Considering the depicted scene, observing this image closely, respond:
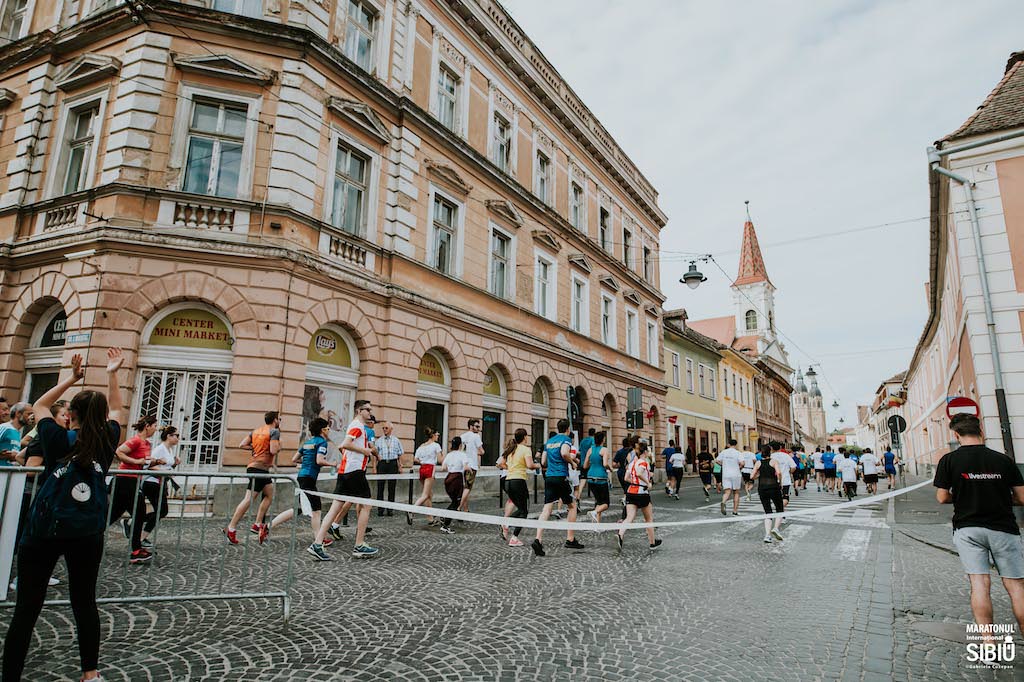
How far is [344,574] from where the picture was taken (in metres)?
6.70

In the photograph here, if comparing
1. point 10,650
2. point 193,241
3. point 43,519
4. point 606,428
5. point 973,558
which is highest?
point 193,241

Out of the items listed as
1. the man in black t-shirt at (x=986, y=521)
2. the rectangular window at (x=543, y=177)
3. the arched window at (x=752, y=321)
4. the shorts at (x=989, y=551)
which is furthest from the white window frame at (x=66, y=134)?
the arched window at (x=752, y=321)

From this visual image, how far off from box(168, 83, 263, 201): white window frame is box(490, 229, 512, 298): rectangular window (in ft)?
26.8

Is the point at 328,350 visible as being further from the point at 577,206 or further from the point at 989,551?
the point at 577,206

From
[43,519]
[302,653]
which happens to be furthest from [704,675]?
[43,519]

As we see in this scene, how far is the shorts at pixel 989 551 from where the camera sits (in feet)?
13.9

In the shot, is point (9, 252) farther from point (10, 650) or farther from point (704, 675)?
point (704, 675)

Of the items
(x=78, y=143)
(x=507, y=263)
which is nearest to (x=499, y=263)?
(x=507, y=263)

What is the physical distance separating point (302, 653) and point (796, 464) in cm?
2176

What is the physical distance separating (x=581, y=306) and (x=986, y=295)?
14.4 metres

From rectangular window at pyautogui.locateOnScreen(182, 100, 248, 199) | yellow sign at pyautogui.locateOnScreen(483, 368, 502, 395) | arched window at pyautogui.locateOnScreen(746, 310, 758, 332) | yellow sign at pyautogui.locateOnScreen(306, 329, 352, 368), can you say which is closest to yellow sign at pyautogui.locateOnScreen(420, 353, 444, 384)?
yellow sign at pyautogui.locateOnScreen(483, 368, 502, 395)

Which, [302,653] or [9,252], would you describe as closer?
[302,653]

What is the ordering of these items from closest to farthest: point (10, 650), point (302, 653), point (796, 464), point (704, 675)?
point (10, 650)
point (704, 675)
point (302, 653)
point (796, 464)

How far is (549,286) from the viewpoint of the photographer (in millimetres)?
22234
